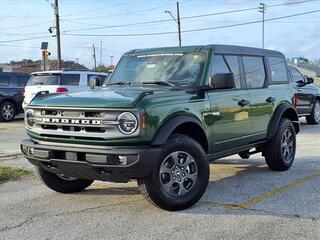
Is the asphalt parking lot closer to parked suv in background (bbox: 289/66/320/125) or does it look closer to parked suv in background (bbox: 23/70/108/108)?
parked suv in background (bbox: 289/66/320/125)

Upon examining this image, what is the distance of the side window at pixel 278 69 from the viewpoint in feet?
27.4

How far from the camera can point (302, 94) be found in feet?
49.7

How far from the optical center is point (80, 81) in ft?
56.8

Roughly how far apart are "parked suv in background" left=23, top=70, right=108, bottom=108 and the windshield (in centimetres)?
967

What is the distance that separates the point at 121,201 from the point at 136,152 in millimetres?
1246

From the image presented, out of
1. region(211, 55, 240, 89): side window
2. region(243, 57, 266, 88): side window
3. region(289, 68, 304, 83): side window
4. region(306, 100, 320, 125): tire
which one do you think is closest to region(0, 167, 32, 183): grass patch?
region(211, 55, 240, 89): side window

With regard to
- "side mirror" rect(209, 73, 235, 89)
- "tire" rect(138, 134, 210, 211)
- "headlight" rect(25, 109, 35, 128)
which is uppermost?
"side mirror" rect(209, 73, 235, 89)

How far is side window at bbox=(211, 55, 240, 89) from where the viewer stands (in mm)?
6852

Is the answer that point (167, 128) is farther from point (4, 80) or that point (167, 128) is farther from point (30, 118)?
point (4, 80)

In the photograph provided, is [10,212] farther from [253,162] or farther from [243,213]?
[253,162]

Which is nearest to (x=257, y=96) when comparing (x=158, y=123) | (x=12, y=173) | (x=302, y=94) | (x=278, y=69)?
(x=278, y=69)

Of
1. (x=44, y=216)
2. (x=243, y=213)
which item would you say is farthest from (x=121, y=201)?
(x=243, y=213)

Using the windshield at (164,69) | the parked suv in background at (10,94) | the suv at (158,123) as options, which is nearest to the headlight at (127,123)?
the suv at (158,123)

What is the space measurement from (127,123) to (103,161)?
0.46 meters
